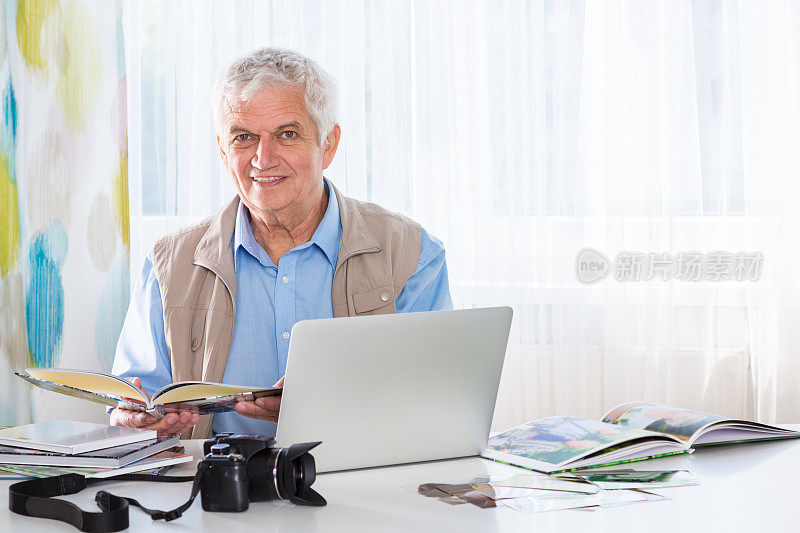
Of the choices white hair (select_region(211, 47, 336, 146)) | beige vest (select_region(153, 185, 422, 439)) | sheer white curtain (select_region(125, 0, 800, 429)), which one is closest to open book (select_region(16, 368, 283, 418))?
beige vest (select_region(153, 185, 422, 439))

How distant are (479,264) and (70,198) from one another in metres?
1.19

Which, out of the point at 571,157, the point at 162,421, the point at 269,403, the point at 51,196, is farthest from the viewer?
the point at 571,157

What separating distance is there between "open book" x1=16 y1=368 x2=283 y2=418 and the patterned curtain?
3.21ft

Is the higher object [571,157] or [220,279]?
[571,157]

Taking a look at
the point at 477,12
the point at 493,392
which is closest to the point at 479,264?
the point at 477,12

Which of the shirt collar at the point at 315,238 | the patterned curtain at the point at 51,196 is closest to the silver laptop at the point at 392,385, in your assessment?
the shirt collar at the point at 315,238

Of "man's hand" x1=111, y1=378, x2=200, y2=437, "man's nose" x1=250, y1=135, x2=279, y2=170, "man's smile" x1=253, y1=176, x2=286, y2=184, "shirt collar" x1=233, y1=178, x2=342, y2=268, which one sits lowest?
"man's hand" x1=111, y1=378, x2=200, y2=437

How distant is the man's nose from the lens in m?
1.70

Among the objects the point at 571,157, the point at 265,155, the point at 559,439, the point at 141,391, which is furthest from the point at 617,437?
the point at 571,157

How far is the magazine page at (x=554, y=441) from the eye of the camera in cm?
113

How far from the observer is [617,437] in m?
1.17

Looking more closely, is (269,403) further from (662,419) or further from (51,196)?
(51,196)

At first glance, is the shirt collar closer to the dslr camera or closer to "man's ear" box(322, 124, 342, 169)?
"man's ear" box(322, 124, 342, 169)

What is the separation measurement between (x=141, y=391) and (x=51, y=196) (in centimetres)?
115
